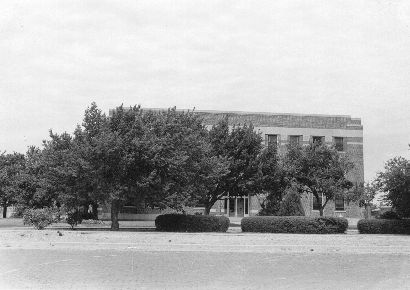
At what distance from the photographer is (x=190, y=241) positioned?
20438 mm

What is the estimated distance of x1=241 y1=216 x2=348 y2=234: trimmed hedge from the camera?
28906 mm

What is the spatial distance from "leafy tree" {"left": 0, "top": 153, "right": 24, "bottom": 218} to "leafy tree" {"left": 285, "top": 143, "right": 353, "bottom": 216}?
872 inches

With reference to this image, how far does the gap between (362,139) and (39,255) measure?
165 ft

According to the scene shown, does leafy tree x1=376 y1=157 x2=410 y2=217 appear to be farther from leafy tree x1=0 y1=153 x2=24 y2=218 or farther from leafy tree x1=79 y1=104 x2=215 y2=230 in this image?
leafy tree x1=0 y1=153 x2=24 y2=218

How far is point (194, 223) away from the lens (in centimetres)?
2903

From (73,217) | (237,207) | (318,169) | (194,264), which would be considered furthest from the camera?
(237,207)

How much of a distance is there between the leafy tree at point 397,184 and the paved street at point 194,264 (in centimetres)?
1018

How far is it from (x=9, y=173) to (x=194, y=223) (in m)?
33.3

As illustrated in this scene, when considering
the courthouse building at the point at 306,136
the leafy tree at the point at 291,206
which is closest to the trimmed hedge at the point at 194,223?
the leafy tree at the point at 291,206

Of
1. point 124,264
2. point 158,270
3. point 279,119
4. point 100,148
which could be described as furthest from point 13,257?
point 279,119

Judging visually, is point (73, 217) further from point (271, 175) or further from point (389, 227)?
point (389, 227)

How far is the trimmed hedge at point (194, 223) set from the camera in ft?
95.2

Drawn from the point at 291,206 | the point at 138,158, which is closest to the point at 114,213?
the point at 138,158

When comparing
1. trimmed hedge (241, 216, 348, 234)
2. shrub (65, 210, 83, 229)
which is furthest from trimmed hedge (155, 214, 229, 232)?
shrub (65, 210, 83, 229)
